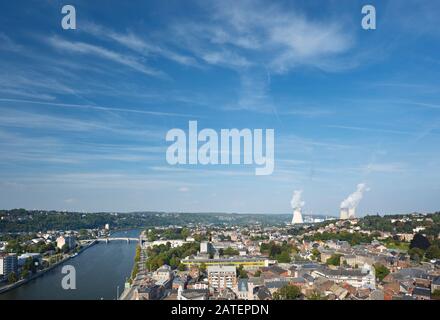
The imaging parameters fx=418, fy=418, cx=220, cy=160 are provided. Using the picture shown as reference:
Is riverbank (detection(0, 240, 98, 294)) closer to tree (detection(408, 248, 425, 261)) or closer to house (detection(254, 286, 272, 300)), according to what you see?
house (detection(254, 286, 272, 300))

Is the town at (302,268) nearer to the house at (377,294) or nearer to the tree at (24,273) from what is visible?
the house at (377,294)

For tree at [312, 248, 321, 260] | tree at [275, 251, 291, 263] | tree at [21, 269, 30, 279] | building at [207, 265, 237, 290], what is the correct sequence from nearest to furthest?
building at [207, 265, 237, 290] → tree at [21, 269, 30, 279] → tree at [275, 251, 291, 263] → tree at [312, 248, 321, 260]

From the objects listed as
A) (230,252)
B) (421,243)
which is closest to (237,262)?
(230,252)

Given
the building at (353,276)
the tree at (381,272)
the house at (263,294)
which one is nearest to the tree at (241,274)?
the building at (353,276)

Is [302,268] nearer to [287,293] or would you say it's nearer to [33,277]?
[287,293]

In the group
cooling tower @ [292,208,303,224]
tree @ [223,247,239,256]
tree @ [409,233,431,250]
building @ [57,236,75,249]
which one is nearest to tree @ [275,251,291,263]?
tree @ [223,247,239,256]
